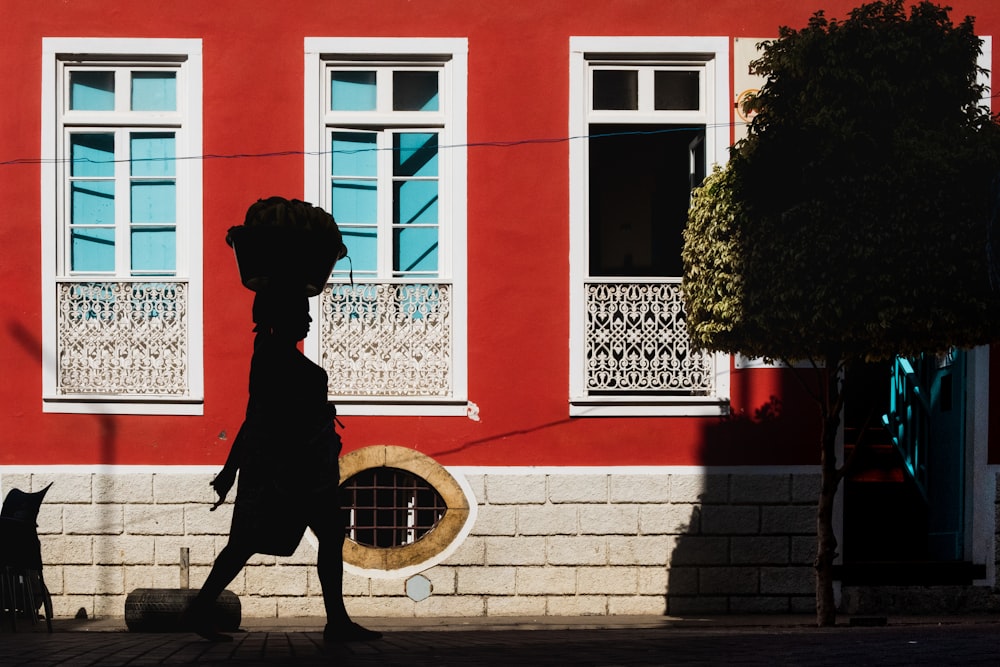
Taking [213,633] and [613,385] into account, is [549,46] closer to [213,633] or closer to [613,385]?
[613,385]

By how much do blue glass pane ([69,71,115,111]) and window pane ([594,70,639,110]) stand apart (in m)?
4.52

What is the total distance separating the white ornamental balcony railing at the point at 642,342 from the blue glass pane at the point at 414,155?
6.19 ft

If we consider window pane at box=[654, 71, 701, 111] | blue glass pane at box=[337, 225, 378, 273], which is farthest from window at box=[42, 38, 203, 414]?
window pane at box=[654, 71, 701, 111]

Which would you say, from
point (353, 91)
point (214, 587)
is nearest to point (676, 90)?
point (353, 91)

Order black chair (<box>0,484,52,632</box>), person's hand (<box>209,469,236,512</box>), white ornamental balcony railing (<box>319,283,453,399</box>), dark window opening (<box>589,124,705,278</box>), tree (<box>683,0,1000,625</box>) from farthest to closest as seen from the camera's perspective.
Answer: dark window opening (<box>589,124,705,278</box>)
white ornamental balcony railing (<box>319,283,453,399</box>)
black chair (<box>0,484,52,632</box>)
tree (<box>683,0,1000,625</box>)
person's hand (<box>209,469,236,512</box>)

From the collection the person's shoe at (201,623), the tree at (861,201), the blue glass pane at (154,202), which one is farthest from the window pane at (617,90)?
the person's shoe at (201,623)

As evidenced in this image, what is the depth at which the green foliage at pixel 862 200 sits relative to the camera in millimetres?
9797

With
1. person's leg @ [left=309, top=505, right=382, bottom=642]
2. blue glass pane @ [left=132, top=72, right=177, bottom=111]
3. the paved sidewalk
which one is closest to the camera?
the paved sidewalk

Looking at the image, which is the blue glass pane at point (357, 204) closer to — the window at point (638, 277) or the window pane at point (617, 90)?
the window at point (638, 277)

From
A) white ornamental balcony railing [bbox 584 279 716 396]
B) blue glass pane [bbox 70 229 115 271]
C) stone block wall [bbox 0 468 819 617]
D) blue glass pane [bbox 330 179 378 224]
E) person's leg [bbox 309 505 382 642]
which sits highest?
blue glass pane [bbox 330 179 378 224]

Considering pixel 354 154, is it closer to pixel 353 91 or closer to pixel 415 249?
pixel 353 91

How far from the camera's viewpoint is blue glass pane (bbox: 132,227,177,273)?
41.1ft

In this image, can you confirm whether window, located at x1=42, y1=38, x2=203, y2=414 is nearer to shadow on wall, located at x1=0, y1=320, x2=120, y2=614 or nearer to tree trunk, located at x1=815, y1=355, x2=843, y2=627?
shadow on wall, located at x1=0, y1=320, x2=120, y2=614

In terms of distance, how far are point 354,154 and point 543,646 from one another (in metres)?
5.59
